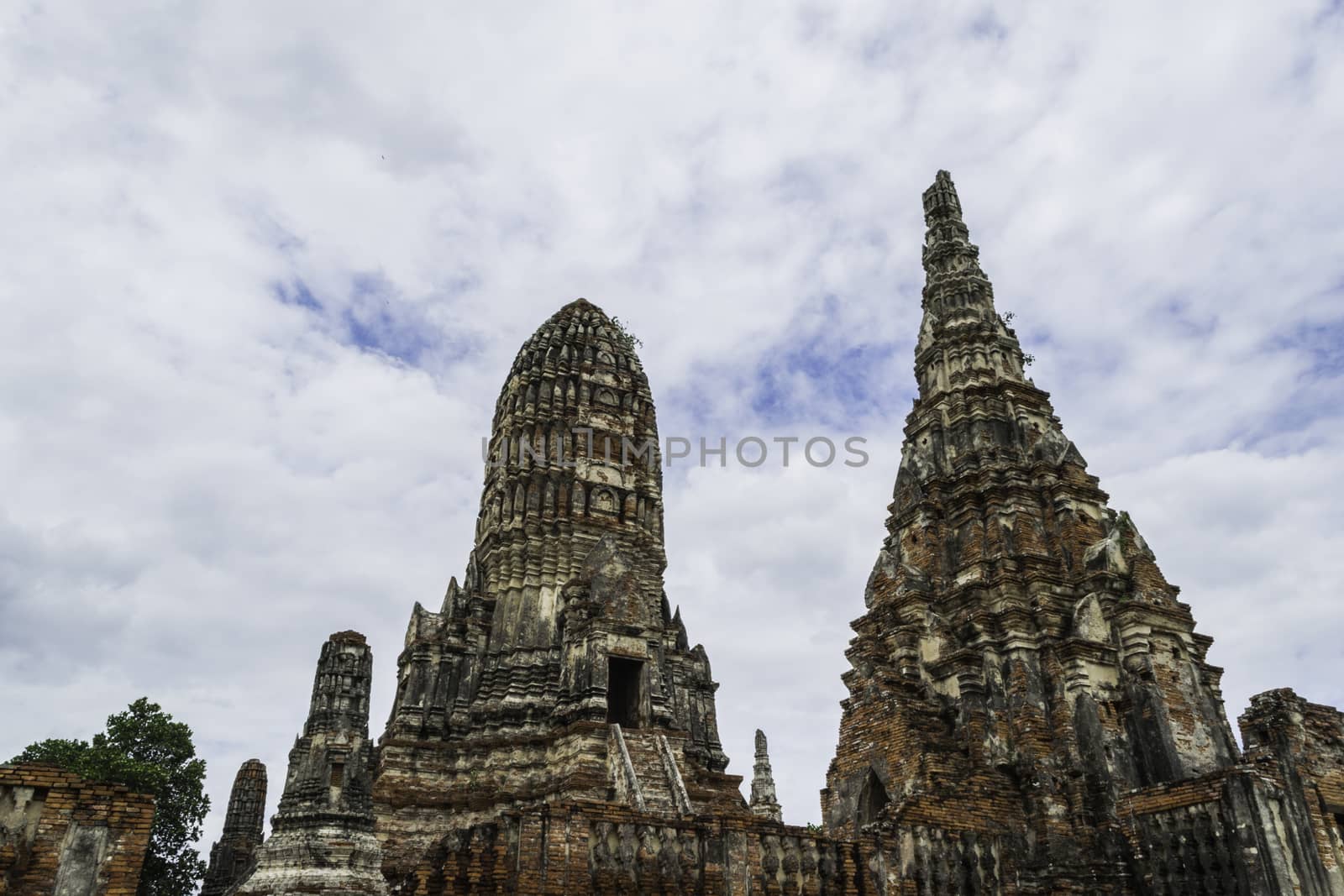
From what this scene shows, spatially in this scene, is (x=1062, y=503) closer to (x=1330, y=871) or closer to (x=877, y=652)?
(x=877, y=652)

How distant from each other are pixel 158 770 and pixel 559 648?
41.0ft

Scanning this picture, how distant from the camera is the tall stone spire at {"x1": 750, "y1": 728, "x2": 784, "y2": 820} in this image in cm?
3600

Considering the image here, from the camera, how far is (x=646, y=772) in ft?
71.1

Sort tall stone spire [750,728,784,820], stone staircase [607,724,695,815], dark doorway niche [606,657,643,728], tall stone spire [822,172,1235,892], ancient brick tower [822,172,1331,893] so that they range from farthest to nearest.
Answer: tall stone spire [750,728,784,820] < dark doorway niche [606,657,643,728] < stone staircase [607,724,695,815] < tall stone spire [822,172,1235,892] < ancient brick tower [822,172,1331,893]

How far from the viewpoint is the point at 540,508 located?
95.5 feet

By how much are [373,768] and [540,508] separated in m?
8.76

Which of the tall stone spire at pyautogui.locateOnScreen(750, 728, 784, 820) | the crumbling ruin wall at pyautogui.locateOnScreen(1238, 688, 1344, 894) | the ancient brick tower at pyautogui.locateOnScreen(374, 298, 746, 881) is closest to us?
the crumbling ruin wall at pyautogui.locateOnScreen(1238, 688, 1344, 894)

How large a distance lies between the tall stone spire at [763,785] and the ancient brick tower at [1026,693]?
66.2 ft

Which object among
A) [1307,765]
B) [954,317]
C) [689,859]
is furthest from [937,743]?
[954,317]

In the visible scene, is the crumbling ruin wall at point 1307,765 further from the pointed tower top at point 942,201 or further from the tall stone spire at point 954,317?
the pointed tower top at point 942,201

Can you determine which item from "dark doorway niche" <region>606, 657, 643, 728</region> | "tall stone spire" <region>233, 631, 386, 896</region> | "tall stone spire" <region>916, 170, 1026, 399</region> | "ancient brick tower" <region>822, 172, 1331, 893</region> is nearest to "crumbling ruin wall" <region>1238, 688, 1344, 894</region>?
"ancient brick tower" <region>822, 172, 1331, 893</region>

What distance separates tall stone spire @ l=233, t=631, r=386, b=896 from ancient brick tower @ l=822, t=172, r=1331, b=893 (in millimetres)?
7511

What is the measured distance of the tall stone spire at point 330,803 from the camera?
43.0 feet

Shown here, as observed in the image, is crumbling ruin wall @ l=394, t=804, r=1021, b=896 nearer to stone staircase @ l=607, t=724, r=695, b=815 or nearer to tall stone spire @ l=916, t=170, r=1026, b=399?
stone staircase @ l=607, t=724, r=695, b=815
